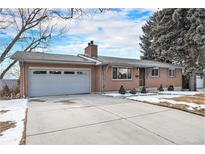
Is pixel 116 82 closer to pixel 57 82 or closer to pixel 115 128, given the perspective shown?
pixel 57 82

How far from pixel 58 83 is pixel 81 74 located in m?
→ 2.03

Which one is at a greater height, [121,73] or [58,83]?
[121,73]

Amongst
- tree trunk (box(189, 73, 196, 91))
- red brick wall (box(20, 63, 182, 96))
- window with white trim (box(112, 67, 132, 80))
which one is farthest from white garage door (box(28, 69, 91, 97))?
tree trunk (box(189, 73, 196, 91))

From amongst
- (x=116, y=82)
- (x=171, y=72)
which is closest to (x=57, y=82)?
(x=116, y=82)

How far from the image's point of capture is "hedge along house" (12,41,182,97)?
12.3 m

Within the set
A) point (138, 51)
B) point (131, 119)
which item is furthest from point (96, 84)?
point (138, 51)

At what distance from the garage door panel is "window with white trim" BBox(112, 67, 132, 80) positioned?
2.17 m

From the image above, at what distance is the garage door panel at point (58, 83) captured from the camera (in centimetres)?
1248

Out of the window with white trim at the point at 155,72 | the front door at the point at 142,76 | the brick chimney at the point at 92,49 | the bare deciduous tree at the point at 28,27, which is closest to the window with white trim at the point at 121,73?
the front door at the point at 142,76

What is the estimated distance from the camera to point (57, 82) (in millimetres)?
13320

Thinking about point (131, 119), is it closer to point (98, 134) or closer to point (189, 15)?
point (98, 134)
